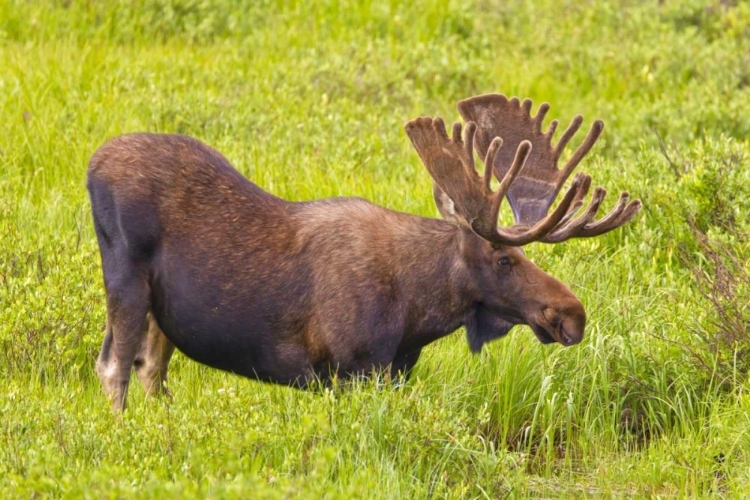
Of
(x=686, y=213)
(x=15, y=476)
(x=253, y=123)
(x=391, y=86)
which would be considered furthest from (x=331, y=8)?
(x=15, y=476)

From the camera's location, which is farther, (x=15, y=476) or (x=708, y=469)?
(x=708, y=469)

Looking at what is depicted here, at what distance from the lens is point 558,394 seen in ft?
21.4

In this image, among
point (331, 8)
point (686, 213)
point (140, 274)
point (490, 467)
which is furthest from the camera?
point (331, 8)

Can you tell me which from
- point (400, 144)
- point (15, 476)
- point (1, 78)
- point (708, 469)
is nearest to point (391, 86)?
point (400, 144)

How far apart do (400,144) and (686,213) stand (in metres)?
2.57

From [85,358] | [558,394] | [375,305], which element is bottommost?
[85,358]

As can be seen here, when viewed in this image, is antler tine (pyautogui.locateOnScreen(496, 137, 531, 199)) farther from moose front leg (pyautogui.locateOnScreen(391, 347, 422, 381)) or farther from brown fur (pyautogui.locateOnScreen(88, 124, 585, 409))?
moose front leg (pyautogui.locateOnScreen(391, 347, 422, 381))

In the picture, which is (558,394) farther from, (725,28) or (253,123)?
(725,28)

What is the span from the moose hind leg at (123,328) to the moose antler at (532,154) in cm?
182

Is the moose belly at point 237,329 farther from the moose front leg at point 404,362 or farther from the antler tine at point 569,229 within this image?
the antler tine at point 569,229

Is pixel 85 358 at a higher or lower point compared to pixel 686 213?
lower

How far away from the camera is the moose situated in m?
5.86

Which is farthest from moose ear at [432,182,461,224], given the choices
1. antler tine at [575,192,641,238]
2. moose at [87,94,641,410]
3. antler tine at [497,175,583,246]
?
antler tine at [575,192,641,238]

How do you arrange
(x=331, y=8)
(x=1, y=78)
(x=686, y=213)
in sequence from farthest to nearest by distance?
(x=331, y=8)
(x=1, y=78)
(x=686, y=213)
